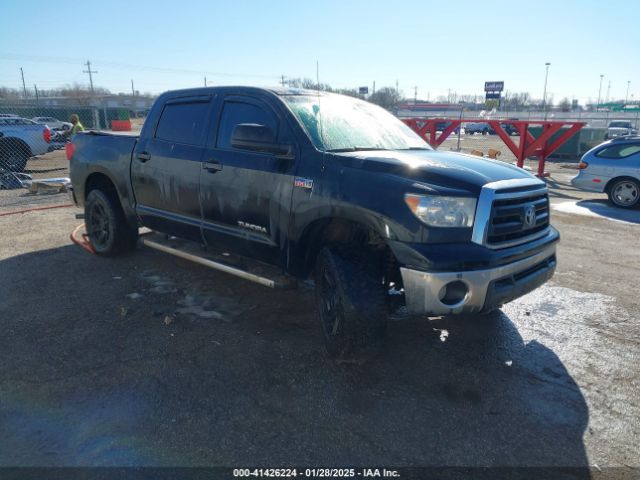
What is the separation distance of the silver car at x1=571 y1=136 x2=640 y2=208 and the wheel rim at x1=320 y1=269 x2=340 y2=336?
8.98 m

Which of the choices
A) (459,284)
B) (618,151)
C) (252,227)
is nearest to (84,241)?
(252,227)

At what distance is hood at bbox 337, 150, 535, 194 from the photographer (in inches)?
121

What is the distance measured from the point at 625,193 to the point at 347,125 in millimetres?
8484

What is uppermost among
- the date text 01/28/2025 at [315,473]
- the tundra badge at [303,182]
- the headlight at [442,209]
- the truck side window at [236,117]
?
the truck side window at [236,117]

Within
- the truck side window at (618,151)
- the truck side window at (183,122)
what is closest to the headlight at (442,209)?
the truck side window at (183,122)

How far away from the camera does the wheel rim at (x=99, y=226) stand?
5.72 meters

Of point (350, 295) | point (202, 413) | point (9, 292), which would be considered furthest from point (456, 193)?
point (9, 292)

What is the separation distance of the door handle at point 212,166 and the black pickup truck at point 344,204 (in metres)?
0.01

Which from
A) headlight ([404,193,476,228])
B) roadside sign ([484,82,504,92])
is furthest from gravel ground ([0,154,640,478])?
roadside sign ([484,82,504,92])

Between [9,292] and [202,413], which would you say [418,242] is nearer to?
[202,413]

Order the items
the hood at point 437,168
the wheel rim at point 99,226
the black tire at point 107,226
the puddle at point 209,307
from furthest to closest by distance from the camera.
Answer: the wheel rim at point 99,226, the black tire at point 107,226, the puddle at point 209,307, the hood at point 437,168

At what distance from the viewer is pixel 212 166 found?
420 cm

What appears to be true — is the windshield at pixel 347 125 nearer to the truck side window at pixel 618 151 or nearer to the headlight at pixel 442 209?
the headlight at pixel 442 209

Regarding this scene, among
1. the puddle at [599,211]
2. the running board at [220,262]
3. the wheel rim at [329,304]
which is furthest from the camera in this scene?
the puddle at [599,211]
